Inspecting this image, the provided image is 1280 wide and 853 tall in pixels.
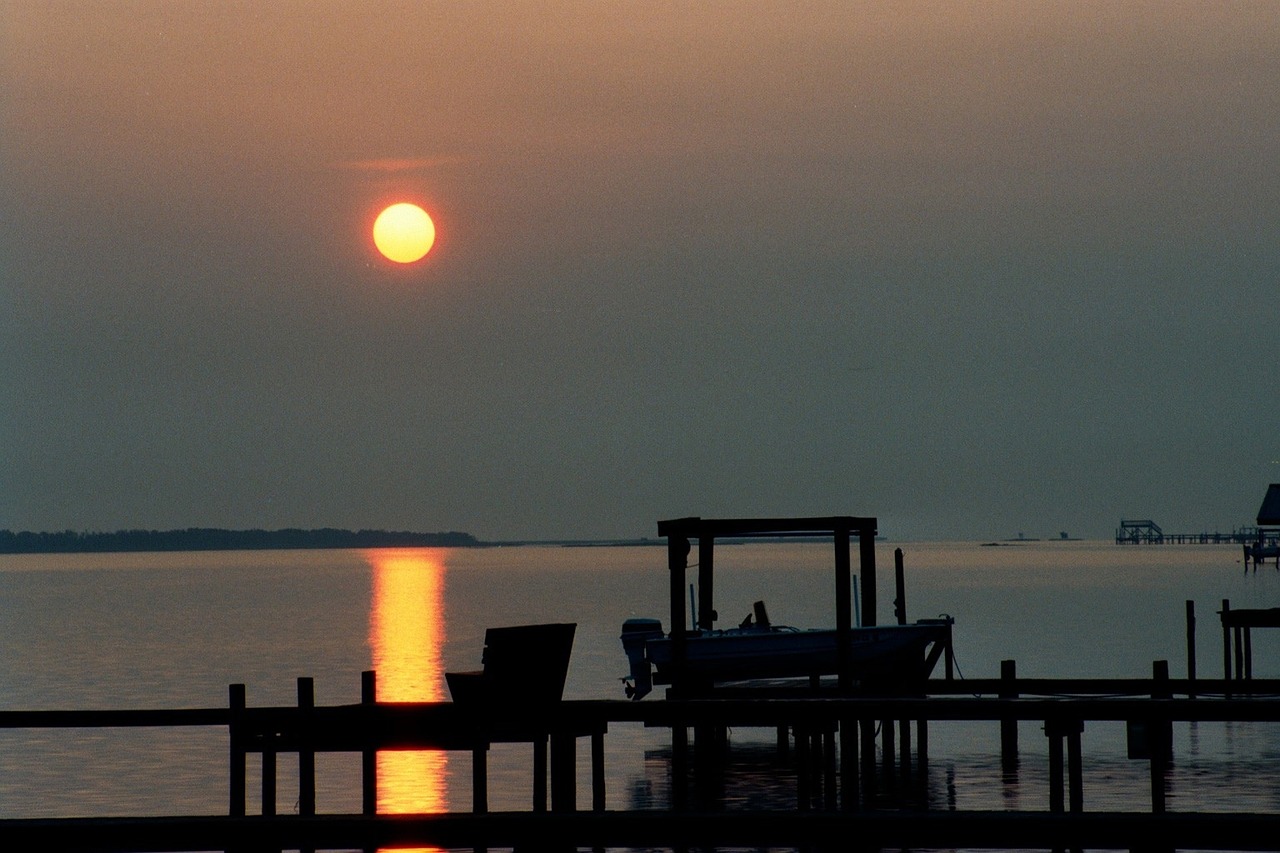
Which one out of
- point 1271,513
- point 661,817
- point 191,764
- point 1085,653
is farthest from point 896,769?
point 1271,513

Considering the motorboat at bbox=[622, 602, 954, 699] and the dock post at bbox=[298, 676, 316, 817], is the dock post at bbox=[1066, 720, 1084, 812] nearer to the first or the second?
the dock post at bbox=[298, 676, 316, 817]

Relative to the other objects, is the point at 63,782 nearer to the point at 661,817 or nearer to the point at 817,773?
the point at 817,773

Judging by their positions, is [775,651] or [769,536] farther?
[775,651]

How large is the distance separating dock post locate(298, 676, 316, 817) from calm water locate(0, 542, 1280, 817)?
1158 centimetres

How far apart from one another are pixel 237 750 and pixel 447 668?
197ft

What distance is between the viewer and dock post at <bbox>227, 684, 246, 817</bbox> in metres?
13.0

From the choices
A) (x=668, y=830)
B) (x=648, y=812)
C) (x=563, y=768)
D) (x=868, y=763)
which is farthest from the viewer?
(x=868, y=763)

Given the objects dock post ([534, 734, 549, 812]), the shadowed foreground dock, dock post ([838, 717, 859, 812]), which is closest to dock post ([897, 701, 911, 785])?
dock post ([838, 717, 859, 812])

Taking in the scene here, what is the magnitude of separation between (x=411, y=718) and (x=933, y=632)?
23467mm

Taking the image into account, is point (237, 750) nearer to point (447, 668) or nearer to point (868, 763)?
point (868, 763)

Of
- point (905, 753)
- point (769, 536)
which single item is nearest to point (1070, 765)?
point (769, 536)

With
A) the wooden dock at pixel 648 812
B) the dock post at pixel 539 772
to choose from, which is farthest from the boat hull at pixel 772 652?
the dock post at pixel 539 772

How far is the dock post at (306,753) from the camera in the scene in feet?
42.4

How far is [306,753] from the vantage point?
13594 mm
